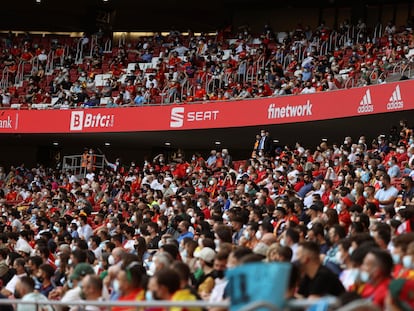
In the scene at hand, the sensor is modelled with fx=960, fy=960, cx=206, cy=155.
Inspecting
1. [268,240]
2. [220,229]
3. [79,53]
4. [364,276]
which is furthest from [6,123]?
[364,276]

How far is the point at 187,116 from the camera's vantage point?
29094 millimetres

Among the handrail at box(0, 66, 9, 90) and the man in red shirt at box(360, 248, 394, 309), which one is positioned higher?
the handrail at box(0, 66, 9, 90)

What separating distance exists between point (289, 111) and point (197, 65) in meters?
6.69

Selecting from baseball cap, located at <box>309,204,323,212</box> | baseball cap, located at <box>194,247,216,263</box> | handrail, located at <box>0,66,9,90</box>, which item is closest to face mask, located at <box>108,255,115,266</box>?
baseball cap, located at <box>194,247,216,263</box>

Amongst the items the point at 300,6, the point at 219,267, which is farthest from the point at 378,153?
the point at 300,6

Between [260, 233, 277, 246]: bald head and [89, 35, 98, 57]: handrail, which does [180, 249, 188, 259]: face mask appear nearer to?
[260, 233, 277, 246]: bald head

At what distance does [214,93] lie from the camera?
29406 mm

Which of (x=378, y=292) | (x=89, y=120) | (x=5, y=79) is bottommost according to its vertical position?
(x=378, y=292)

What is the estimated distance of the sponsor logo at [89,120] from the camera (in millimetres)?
30812

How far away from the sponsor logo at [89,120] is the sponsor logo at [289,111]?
610cm

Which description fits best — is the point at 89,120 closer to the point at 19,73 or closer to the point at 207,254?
the point at 19,73

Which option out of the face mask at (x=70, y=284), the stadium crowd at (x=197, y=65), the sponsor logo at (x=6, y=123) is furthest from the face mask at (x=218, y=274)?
the sponsor logo at (x=6, y=123)

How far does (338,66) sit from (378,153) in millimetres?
7659

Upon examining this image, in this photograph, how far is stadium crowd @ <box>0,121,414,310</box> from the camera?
758 cm
